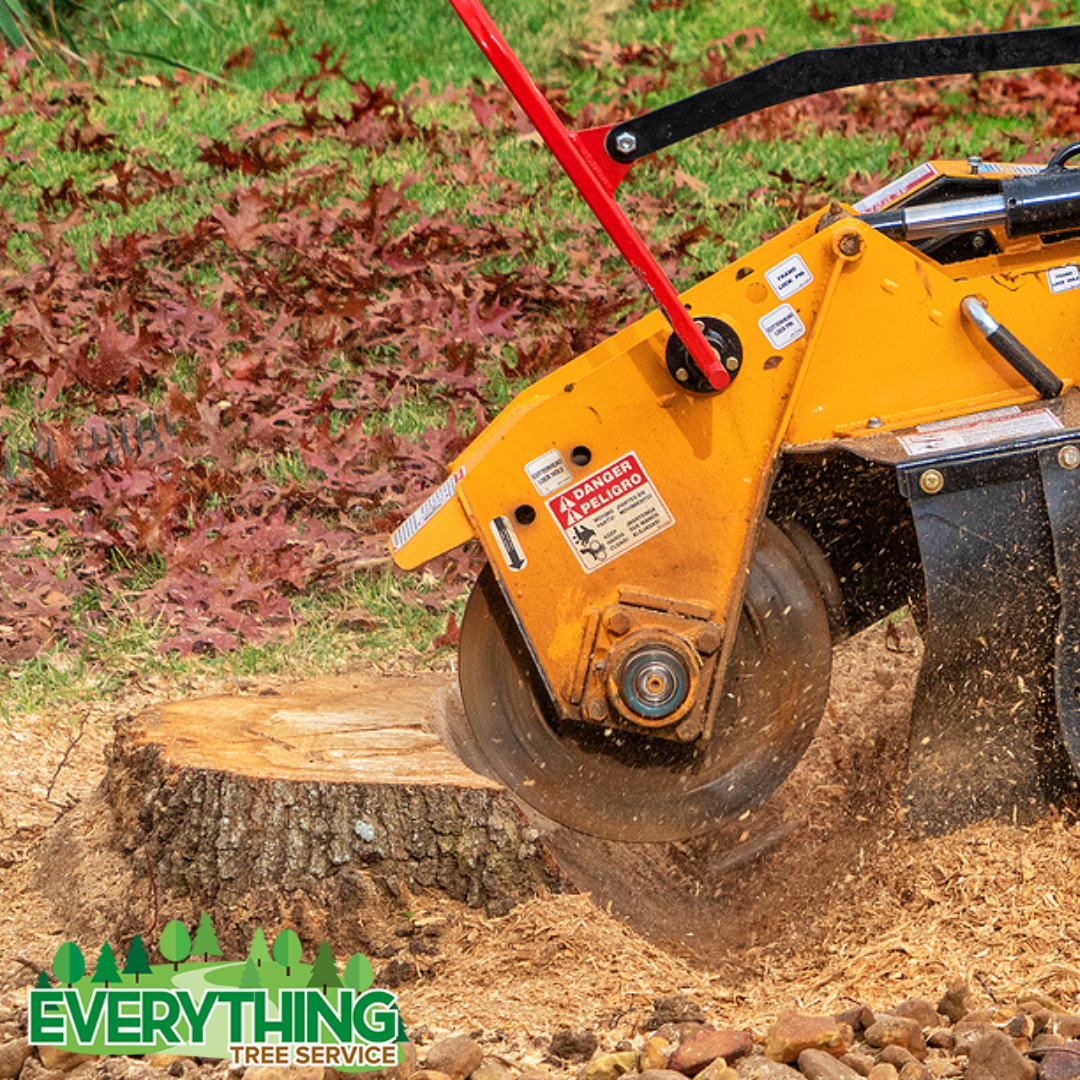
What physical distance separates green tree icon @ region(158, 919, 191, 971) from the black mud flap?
1.40 metres

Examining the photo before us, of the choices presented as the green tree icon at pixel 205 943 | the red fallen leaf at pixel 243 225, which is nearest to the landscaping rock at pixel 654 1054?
the green tree icon at pixel 205 943

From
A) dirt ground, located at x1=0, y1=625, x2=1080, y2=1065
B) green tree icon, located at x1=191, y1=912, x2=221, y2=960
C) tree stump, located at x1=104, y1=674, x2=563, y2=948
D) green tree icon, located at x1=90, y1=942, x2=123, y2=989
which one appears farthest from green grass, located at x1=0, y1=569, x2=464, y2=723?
green tree icon, located at x1=90, y1=942, x2=123, y2=989

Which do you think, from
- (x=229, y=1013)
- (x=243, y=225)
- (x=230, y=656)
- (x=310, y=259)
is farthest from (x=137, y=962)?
(x=243, y=225)

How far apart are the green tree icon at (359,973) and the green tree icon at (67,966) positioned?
1.57 feet

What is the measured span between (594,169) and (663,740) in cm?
109

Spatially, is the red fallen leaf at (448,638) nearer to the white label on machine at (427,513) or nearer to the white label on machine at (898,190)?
the white label on machine at (427,513)

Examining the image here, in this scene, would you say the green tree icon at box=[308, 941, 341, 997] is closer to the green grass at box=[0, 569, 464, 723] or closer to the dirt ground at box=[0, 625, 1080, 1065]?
the dirt ground at box=[0, 625, 1080, 1065]

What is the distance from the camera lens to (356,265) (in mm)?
5719

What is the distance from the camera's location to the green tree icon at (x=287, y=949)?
2535mm

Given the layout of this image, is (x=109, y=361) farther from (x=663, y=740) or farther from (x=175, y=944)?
(x=663, y=740)

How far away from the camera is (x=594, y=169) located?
2.30 meters

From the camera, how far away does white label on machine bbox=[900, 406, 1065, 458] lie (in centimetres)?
245

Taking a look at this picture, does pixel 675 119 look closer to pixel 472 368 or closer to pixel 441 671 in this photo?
pixel 441 671

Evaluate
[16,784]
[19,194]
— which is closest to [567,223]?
[19,194]
